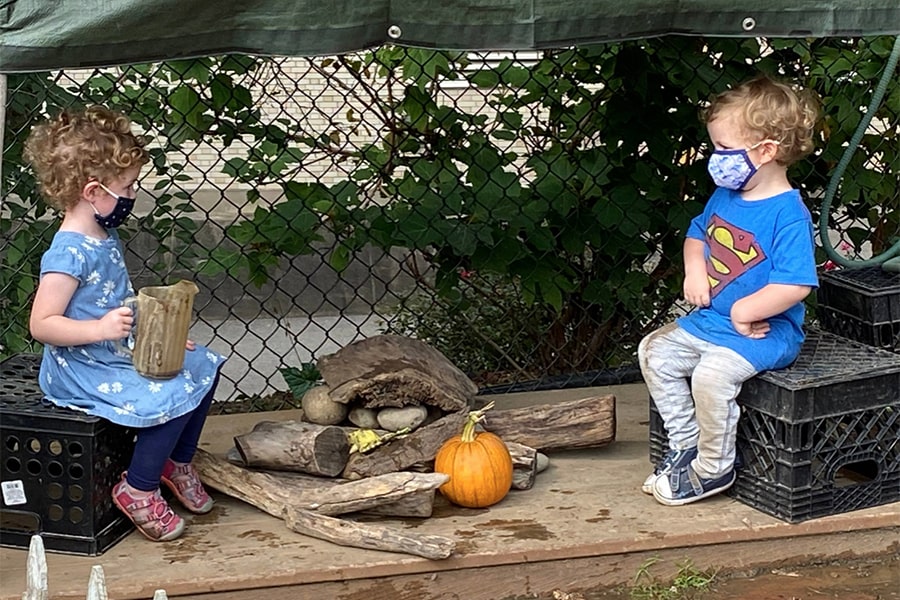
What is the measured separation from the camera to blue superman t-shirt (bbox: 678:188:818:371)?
3410mm

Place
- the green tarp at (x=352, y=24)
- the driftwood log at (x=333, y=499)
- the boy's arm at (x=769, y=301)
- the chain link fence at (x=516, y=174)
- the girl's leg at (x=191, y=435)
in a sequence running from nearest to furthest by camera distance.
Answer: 1. the green tarp at (x=352, y=24)
2. the driftwood log at (x=333, y=499)
3. the boy's arm at (x=769, y=301)
4. the girl's leg at (x=191, y=435)
5. the chain link fence at (x=516, y=174)

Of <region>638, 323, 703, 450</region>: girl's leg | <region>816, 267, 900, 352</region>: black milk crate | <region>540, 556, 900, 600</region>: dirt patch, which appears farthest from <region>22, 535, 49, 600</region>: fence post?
<region>816, 267, 900, 352</region>: black milk crate

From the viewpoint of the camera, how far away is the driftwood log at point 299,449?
369cm

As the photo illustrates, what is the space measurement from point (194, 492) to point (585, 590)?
1.14 meters

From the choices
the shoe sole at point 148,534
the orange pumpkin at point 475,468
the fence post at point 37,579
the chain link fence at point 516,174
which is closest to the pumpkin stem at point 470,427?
the orange pumpkin at point 475,468

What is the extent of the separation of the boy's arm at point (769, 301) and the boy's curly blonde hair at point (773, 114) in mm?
374

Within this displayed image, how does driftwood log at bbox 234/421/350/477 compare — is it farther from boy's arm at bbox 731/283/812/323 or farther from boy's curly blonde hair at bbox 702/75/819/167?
boy's curly blonde hair at bbox 702/75/819/167

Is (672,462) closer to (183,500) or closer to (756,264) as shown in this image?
(756,264)

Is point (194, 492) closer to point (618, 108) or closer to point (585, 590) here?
point (585, 590)

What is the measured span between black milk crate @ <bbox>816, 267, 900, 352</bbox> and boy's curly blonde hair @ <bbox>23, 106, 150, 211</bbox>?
2.21 m

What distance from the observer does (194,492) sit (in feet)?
11.6

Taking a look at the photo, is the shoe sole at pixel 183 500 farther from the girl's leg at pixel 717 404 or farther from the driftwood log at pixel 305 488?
the girl's leg at pixel 717 404

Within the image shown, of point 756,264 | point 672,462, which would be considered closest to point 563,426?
point 672,462

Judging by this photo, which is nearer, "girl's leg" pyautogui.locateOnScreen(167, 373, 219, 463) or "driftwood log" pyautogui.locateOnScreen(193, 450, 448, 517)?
"driftwood log" pyautogui.locateOnScreen(193, 450, 448, 517)
